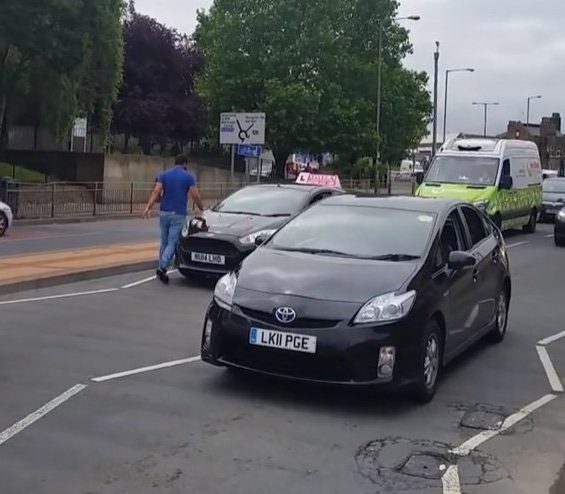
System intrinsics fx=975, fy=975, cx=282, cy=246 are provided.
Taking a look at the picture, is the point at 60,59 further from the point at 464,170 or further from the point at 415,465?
the point at 415,465

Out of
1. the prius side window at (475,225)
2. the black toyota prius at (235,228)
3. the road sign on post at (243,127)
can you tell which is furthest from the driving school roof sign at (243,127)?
the prius side window at (475,225)

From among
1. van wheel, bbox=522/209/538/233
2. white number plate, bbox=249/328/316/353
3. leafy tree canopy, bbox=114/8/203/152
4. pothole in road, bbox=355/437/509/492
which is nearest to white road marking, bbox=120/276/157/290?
white number plate, bbox=249/328/316/353

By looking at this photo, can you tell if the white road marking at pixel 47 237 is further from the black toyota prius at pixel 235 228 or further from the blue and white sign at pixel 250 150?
the blue and white sign at pixel 250 150

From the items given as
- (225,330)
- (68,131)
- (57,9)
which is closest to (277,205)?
(225,330)

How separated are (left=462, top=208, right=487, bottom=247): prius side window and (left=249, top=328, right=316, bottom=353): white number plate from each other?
2.87 m

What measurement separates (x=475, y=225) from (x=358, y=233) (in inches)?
70.1

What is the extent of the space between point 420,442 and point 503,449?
1.70ft

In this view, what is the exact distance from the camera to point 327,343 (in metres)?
6.66

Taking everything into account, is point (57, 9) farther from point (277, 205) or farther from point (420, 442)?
point (420, 442)

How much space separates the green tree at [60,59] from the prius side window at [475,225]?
18.7m

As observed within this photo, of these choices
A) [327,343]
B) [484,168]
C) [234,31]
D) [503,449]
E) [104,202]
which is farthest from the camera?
[234,31]

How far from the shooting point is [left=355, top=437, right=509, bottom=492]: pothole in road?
17.7 feet

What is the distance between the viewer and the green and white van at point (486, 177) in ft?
73.9

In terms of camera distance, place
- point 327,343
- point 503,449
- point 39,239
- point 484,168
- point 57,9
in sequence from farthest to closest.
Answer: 1. point 57,9
2. point 484,168
3. point 39,239
4. point 327,343
5. point 503,449
